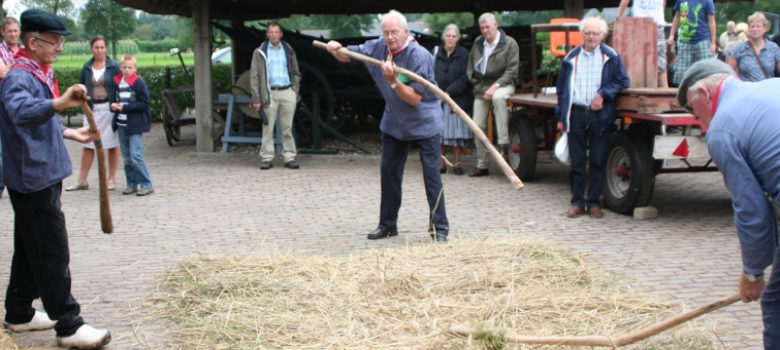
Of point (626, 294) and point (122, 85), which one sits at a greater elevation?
point (122, 85)

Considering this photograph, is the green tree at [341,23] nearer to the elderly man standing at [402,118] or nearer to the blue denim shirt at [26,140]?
the elderly man standing at [402,118]

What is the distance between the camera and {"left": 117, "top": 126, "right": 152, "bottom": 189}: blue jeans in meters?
8.93

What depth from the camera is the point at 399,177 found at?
686 centimetres

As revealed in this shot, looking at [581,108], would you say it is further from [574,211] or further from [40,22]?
[40,22]

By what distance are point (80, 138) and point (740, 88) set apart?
127 inches

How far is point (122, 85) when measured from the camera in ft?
28.9

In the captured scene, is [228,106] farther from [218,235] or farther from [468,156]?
[218,235]

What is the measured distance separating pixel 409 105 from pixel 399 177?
70 cm

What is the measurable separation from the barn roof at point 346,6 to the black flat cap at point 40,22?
9.11 m

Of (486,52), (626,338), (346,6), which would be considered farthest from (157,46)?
(626,338)

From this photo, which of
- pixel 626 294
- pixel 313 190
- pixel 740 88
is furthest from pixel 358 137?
pixel 740 88

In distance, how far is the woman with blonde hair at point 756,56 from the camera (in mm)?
8219

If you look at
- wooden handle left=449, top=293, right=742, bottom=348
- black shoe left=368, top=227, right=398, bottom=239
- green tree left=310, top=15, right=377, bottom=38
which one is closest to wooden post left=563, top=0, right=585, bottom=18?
black shoe left=368, top=227, right=398, bottom=239

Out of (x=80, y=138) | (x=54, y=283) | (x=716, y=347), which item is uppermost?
(x=80, y=138)
